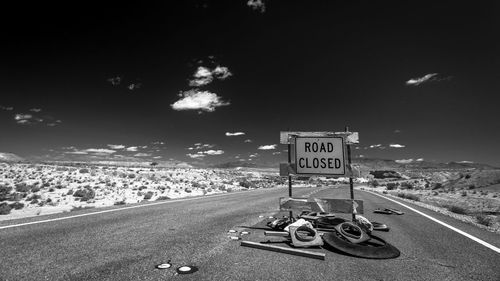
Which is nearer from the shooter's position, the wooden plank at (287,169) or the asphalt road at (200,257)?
the asphalt road at (200,257)

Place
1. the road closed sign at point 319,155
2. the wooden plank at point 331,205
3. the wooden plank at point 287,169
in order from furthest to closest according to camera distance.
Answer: the wooden plank at point 287,169 < the road closed sign at point 319,155 < the wooden plank at point 331,205

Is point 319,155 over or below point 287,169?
over

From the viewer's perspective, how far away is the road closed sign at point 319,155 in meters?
7.02

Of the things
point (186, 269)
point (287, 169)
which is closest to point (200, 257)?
point (186, 269)

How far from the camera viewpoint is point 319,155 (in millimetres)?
7180

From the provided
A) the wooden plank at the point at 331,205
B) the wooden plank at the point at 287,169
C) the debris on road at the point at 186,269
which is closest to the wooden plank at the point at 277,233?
the wooden plank at the point at 331,205

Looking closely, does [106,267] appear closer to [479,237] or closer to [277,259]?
[277,259]

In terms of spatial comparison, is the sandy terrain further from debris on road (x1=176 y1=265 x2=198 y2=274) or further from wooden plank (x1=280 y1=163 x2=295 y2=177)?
debris on road (x1=176 y1=265 x2=198 y2=274)

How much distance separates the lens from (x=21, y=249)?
4.78 metres

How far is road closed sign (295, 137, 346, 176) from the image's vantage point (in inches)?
276

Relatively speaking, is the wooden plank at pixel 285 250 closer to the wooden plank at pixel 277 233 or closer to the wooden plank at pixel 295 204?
the wooden plank at pixel 277 233

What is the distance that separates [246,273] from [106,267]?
2.04 metres

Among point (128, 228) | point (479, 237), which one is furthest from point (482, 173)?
point (128, 228)

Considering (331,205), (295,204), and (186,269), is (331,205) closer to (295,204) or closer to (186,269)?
(295,204)
